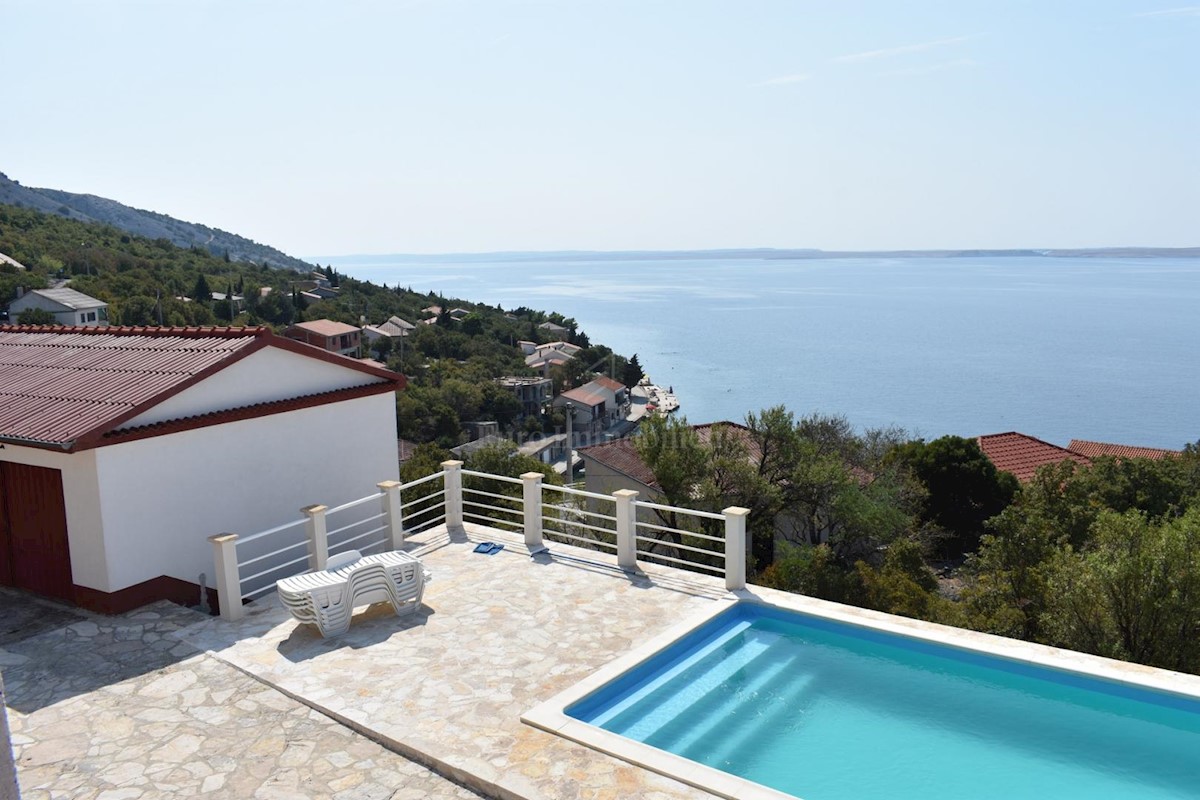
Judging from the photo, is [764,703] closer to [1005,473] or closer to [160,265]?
[1005,473]

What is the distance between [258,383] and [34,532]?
2.68 metres

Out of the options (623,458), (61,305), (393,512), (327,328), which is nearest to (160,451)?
(393,512)

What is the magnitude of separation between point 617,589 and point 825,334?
13830 centimetres

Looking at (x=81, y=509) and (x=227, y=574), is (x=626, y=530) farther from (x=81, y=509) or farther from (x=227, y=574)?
(x=81, y=509)

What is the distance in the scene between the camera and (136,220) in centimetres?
17325

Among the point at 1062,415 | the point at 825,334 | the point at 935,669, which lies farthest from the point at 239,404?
the point at 825,334

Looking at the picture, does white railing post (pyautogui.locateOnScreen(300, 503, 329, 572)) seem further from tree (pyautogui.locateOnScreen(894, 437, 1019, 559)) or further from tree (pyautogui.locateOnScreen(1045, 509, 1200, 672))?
tree (pyautogui.locateOnScreen(894, 437, 1019, 559))

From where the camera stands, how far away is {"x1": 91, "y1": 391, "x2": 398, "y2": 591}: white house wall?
8.33 meters

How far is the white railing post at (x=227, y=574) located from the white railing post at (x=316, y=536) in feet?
3.19

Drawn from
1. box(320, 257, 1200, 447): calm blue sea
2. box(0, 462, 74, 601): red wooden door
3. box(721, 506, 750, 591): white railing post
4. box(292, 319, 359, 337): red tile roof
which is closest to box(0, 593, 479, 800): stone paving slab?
box(0, 462, 74, 601): red wooden door

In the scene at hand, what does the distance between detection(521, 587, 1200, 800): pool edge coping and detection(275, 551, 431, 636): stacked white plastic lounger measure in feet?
7.64

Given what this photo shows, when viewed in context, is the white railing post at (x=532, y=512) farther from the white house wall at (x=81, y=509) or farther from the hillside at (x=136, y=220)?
the hillside at (x=136, y=220)

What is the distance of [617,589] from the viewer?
30.0 feet

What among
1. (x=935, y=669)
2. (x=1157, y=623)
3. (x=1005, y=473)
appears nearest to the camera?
(x=935, y=669)
